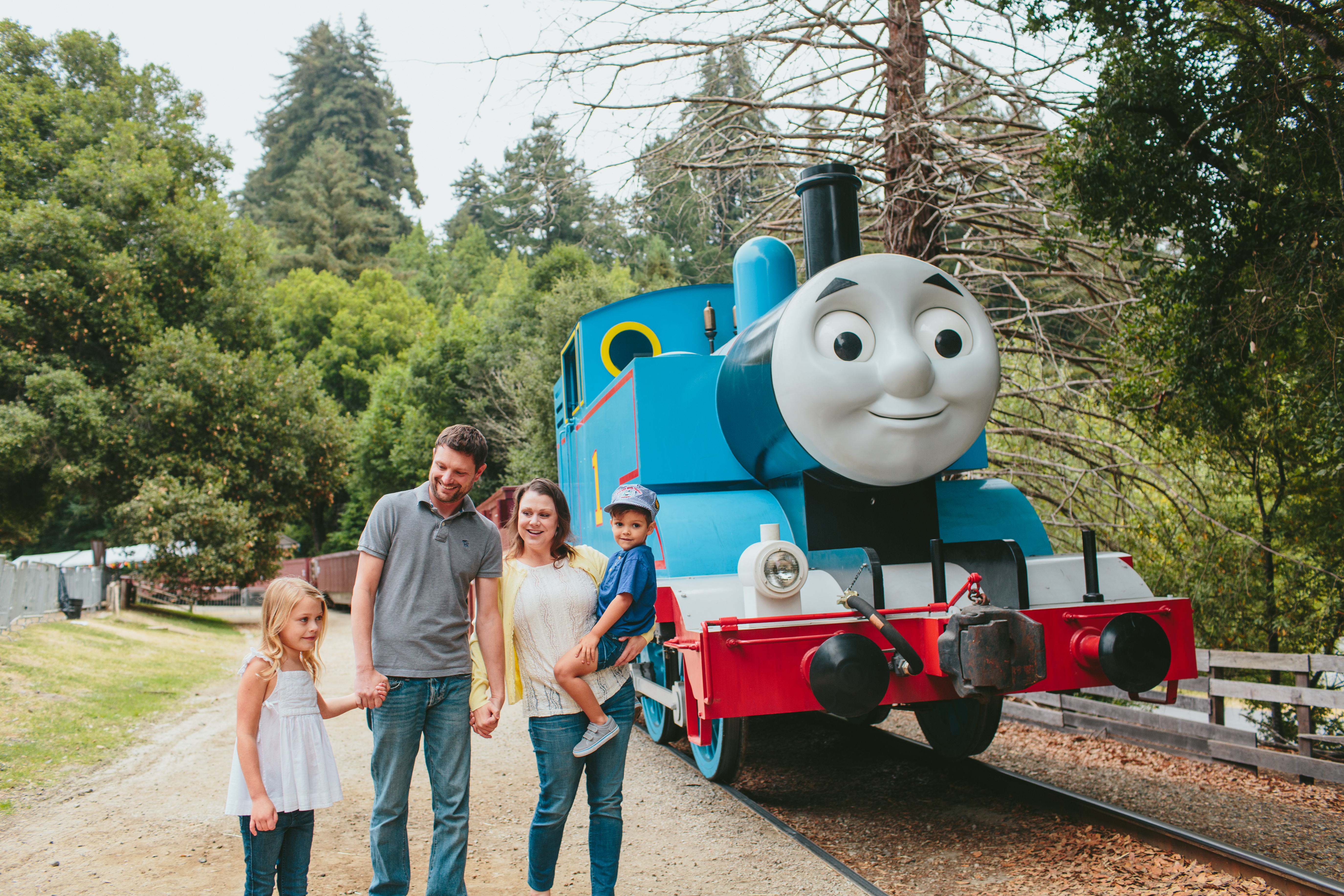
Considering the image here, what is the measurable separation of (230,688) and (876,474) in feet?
33.4

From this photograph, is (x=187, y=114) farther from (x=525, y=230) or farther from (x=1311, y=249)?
(x=1311, y=249)

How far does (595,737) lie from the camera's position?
122 inches

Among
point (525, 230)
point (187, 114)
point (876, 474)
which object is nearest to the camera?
point (876, 474)

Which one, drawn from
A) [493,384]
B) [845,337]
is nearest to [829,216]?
[845,337]

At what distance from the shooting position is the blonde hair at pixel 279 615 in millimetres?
2863

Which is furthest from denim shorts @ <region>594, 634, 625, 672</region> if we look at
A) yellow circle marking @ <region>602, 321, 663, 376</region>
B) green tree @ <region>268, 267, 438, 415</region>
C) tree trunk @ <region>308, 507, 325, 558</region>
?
green tree @ <region>268, 267, 438, 415</region>

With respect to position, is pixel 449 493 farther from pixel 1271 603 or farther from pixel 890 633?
pixel 1271 603

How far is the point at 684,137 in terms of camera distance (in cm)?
791

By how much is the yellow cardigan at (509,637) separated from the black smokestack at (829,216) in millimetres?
2156

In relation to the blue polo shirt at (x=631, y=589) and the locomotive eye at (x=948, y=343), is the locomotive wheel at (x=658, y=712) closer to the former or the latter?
the blue polo shirt at (x=631, y=589)

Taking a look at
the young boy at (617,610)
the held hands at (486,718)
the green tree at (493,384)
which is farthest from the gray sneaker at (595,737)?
the green tree at (493,384)

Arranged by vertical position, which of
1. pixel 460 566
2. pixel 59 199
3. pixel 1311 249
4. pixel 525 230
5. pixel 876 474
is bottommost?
pixel 460 566

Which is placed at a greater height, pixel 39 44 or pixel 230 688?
pixel 39 44

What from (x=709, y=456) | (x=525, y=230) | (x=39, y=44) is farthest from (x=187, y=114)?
(x=709, y=456)
